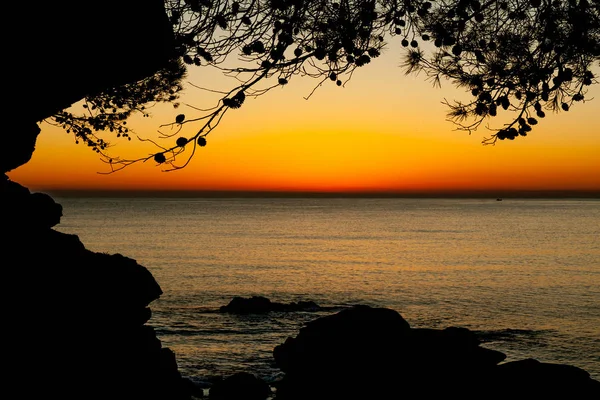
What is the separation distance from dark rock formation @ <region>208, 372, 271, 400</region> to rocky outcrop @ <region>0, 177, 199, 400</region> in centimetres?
359

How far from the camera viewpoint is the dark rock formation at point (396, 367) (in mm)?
12961

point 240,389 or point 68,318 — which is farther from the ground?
point 68,318

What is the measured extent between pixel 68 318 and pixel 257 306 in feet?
72.3

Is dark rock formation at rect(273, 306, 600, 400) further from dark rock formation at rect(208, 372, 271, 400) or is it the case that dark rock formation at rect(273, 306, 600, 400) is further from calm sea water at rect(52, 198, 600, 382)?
calm sea water at rect(52, 198, 600, 382)

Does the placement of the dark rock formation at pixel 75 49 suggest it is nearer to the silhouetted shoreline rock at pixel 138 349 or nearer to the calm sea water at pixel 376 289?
the silhouetted shoreline rock at pixel 138 349

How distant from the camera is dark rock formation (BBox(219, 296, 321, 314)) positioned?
31531mm

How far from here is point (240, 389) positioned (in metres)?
16.2

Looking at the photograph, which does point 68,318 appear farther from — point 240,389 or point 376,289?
point 376,289

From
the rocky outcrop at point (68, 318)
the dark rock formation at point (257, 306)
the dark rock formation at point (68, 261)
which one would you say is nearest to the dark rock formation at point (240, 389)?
the dark rock formation at point (68, 261)

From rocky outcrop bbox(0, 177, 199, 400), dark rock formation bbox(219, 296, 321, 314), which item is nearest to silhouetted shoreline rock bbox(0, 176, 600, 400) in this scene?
rocky outcrop bbox(0, 177, 199, 400)

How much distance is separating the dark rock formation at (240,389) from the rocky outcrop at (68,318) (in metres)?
3.59

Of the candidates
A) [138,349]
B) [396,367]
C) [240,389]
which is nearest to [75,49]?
[138,349]

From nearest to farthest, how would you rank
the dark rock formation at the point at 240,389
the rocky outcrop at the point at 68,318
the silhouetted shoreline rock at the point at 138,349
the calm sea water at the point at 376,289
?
the rocky outcrop at the point at 68,318
the silhouetted shoreline rock at the point at 138,349
the dark rock formation at the point at 240,389
the calm sea water at the point at 376,289

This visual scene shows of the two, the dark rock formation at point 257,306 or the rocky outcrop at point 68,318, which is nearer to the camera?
the rocky outcrop at point 68,318
